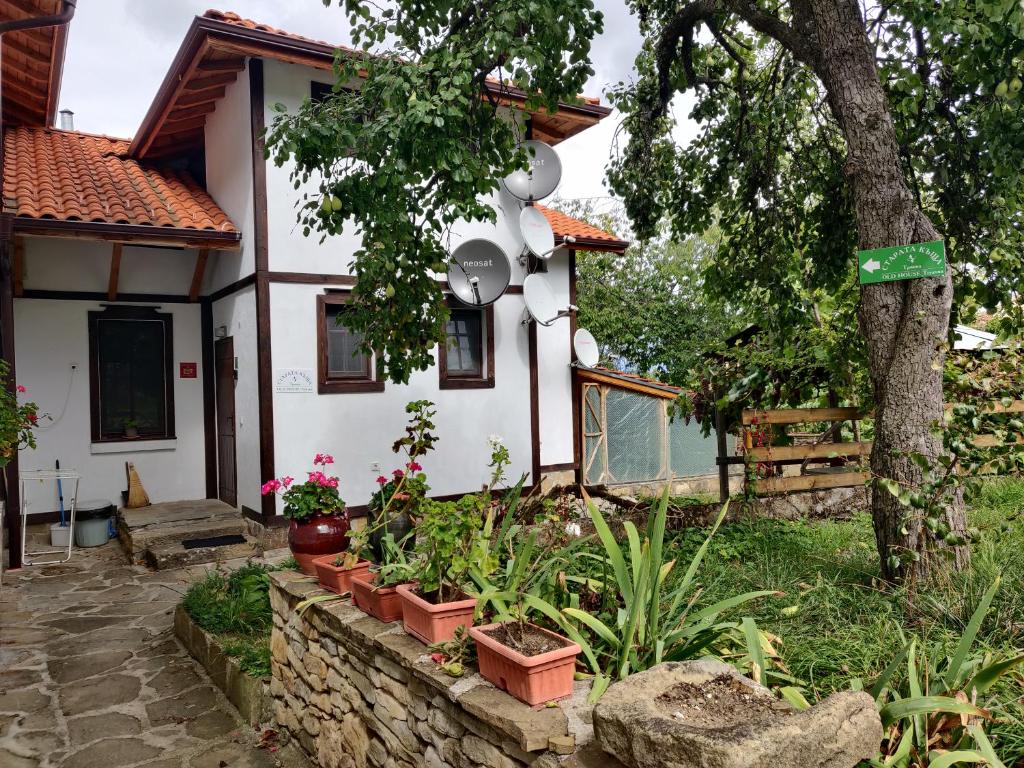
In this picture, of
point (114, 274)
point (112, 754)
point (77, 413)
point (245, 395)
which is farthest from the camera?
point (77, 413)

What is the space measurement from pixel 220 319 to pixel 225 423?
125 cm

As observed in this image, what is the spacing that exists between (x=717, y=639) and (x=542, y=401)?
7084 mm

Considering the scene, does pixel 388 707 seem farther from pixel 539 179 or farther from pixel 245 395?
pixel 539 179

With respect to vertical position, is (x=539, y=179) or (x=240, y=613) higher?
(x=539, y=179)

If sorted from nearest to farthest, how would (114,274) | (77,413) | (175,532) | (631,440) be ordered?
(175,532), (114,274), (77,413), (631,440)

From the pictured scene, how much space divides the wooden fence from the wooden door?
219 inches

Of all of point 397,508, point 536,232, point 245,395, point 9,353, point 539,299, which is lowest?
point 397,508

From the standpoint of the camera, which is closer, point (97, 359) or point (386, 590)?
point (386, 590)

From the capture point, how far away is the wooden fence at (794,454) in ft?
19.6

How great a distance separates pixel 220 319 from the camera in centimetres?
893

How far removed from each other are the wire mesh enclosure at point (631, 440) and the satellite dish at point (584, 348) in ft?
1.28

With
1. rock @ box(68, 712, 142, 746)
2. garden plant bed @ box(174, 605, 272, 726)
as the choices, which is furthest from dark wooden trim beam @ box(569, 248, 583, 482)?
rock @ box(68, 712, 142, 746)

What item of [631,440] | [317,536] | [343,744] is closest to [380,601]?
[343,744]

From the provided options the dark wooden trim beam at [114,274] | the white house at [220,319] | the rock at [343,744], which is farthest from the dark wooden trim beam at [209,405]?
the rock at [343,744]
